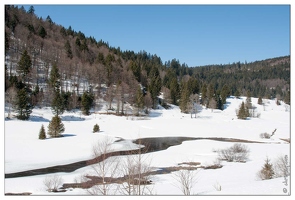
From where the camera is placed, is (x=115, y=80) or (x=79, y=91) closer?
(x=79, y=91)

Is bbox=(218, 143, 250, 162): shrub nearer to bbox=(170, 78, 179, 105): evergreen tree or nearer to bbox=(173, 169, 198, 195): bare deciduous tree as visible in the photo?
bbox=(173, 169, 198, 195): bare deciduous tree

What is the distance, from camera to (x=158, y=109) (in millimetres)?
80625

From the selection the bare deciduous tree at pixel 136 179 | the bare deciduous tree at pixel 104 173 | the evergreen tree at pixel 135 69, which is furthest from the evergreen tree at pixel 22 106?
the evergreen tree at pixel 135 69

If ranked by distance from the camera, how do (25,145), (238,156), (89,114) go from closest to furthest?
(238,156) → (25,145) → (89,114)

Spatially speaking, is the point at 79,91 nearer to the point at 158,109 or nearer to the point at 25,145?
the point at 158,109

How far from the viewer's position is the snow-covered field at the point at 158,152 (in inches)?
669

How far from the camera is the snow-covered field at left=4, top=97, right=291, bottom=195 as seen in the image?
55.7 ft

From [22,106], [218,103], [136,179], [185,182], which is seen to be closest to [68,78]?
[22,106]

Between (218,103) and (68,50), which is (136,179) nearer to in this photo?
(218,103)

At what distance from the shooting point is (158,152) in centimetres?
3325

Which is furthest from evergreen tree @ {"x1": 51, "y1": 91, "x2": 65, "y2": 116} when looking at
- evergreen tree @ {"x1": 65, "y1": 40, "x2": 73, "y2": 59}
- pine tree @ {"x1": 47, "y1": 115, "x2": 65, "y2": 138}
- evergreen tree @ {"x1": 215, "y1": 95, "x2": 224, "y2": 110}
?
evergreen tree @ {"x1": 215, "y1": 95, "x2": 224, "y2": 110}

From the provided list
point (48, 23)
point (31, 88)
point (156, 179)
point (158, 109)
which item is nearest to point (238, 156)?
point (156, 179)

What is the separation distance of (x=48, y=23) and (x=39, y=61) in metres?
33.6
